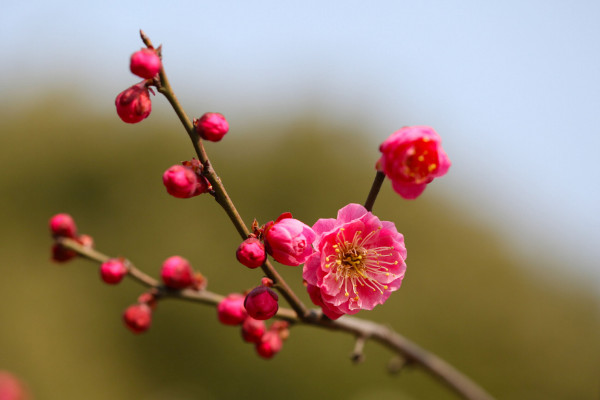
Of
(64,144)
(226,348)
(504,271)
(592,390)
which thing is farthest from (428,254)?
(64,144)

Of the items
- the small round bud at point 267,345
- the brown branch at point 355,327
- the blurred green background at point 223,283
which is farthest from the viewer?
the blurred green background at point 223,283

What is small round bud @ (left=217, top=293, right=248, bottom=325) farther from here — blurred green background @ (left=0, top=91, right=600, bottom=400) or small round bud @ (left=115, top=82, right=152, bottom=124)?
blurred green background @ (left=0, top=91, right=600, bottom=400)

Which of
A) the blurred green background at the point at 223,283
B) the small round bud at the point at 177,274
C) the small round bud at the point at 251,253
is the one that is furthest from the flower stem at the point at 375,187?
the blurred green background at the point at 223,283

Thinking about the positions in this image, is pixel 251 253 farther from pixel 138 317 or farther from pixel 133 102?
pixel 138 317

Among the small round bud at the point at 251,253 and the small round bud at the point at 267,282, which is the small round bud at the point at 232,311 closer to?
the small round bud at the point at 267,282

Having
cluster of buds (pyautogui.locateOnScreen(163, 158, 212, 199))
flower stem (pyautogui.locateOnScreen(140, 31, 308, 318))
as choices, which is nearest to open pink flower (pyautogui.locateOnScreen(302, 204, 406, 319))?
flower stem (pyautogui.locateOnScreen(140, 31, 308, 318))

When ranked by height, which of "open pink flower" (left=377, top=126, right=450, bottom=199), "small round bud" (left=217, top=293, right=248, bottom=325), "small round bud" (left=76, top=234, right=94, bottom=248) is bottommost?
"small round bud" (left=76, top=234, right=94, bottom=248)
